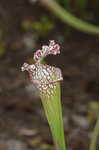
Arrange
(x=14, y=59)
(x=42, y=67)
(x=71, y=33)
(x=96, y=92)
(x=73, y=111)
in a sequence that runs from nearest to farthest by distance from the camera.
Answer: (x=42, y=67) < (x=73, y=111) < (x=96, y=92) < (x=14, y=59) < (x=71, y=33)

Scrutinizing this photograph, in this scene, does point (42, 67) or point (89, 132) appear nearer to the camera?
point (42, 67)

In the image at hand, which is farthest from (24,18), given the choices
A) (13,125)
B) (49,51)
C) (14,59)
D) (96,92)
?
(49,51)

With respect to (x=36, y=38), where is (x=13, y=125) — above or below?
below

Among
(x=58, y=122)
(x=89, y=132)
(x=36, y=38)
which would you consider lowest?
(x=89, y=132)

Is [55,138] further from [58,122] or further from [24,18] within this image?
[24,18]

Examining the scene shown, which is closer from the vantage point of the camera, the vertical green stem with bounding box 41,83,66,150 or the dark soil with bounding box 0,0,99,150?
the vertical green stem with bounding box 41,83,66,150

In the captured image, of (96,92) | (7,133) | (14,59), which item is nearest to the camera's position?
(7,133)

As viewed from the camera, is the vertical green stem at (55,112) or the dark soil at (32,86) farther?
the dark soil at (32,86)

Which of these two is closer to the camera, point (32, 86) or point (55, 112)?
point (55, 112)
